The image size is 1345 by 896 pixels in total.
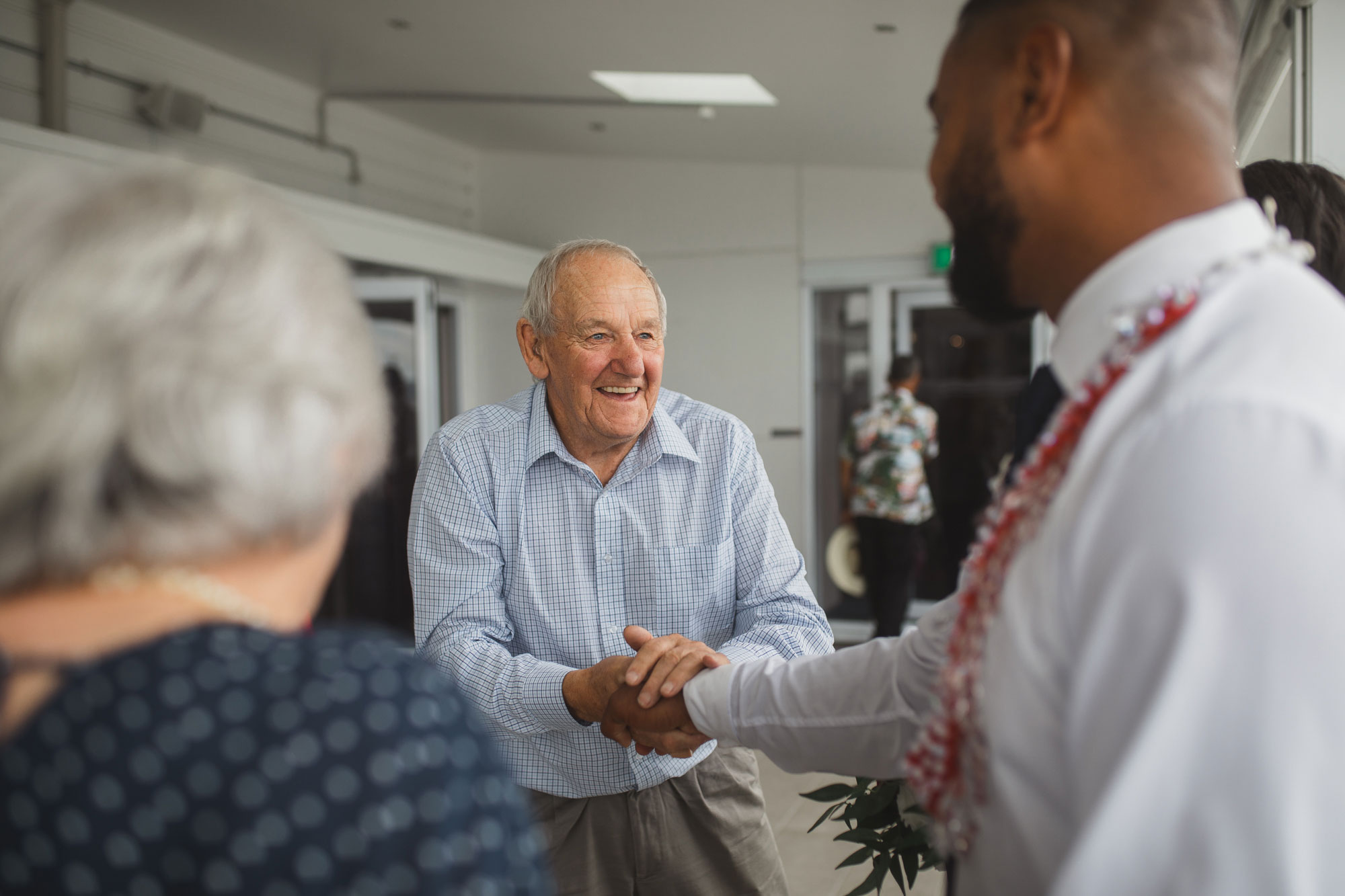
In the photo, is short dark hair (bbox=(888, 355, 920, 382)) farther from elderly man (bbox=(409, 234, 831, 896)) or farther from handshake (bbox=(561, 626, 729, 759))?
handshake (bbox=(561, 626, 729, 759))

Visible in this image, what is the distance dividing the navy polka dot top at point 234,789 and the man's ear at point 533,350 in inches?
53.2

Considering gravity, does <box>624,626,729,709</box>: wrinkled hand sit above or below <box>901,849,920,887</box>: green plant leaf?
above

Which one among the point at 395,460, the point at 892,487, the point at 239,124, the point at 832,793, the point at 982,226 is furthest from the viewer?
the point at 395,460

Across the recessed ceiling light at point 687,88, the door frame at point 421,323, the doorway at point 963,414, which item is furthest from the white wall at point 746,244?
the door frame at point 421,323

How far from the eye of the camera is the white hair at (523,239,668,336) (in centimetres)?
191

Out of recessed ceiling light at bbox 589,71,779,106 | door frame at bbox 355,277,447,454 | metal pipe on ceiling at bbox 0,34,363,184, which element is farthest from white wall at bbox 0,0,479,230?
recessed ceiling light at bbox 589,71,779,106

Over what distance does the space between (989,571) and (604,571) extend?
38.9 inches

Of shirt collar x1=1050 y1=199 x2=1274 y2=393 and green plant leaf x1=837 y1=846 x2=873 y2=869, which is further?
green plant leaf x1=837 y1=846 x2=873 y2=869

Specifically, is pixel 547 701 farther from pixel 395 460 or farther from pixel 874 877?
pixel 395 460

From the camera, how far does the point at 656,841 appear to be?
1.75 metres

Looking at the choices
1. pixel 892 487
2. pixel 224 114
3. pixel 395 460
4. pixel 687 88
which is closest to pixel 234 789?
pixel 687 88

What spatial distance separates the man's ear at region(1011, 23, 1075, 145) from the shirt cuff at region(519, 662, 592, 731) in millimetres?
1071

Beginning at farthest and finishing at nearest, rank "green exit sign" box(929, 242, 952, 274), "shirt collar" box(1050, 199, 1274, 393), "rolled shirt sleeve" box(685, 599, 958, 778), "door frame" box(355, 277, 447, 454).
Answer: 1. "green exit sign" box(929, 242, 952, 274)
2. "door frame" box(355, 277, 447, 454)
3. "rolled shirt sleeve" box(685, 599, 958, 778)
4. "shirt collar" box(1050, 199, 1274, 393)

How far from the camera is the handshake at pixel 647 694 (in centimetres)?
153
